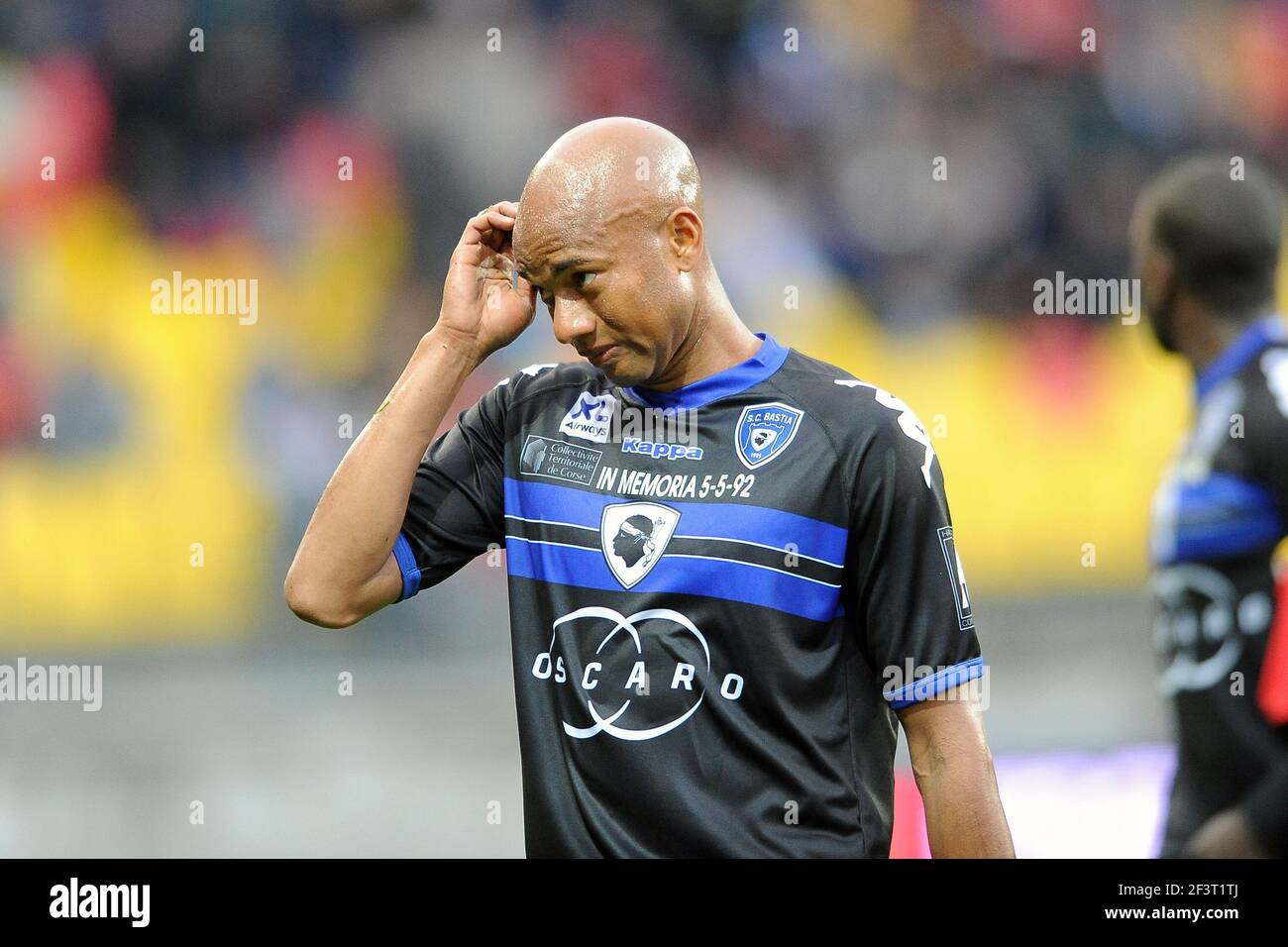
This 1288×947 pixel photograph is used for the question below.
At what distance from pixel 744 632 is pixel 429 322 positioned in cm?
469

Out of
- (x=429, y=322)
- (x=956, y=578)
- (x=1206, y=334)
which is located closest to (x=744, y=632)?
(x=956, y=578)

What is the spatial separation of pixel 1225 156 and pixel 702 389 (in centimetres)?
600

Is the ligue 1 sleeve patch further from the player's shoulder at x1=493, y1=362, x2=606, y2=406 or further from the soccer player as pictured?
the soccer player

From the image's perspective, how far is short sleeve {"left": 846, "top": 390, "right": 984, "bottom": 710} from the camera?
2.12 meters

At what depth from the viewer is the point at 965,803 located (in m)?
2.10

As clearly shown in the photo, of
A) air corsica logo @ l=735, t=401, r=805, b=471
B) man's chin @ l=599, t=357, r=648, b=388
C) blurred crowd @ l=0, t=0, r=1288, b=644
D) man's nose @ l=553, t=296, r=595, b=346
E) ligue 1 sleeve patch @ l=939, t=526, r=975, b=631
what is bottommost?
ligue 1 sleeve patch @ l=939, t=526, r=975, b=631

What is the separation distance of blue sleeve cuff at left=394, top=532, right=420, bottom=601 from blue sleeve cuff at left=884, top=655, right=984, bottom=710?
0.81m

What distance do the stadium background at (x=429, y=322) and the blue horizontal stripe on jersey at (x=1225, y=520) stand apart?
2565 millimetres

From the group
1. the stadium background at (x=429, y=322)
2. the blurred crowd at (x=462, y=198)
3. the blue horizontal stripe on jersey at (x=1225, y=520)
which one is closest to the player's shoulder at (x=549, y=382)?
the blue horizontal stripe on jersey at (x=1225, y=520)

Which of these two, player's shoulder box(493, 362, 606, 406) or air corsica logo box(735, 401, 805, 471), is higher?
player's shoulder box(493, 362, 606, 406)

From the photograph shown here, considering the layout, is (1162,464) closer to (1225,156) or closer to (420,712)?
(1225,156)

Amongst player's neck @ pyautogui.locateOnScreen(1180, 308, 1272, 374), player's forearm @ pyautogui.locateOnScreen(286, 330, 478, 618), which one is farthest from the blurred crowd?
player's forearm @ pyautogui.locateOnScreen(286, 330, 478, 618)

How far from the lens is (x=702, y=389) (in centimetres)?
232

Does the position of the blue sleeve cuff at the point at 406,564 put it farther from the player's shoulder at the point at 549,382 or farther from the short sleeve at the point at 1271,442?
the short sleeve at the point at 1271,442
